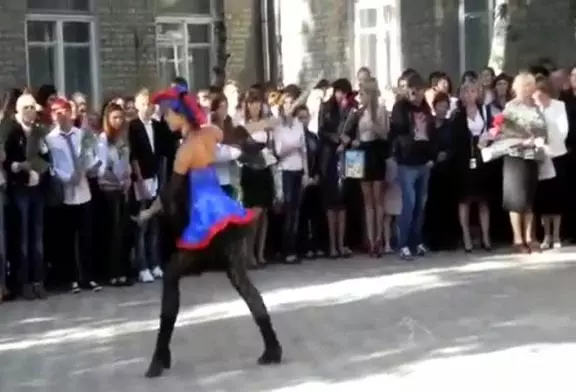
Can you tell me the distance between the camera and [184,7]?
76.4ft

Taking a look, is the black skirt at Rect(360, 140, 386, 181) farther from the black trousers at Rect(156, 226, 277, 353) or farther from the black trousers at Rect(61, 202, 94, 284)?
the black trousers at Rect(156, 226, 277, 353)

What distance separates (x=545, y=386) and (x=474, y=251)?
26.1 ft

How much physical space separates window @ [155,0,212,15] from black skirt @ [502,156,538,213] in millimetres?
7800

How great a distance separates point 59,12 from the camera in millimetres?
21172

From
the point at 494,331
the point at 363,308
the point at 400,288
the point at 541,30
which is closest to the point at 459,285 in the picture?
the point at 400,288

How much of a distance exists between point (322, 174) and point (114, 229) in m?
2.92

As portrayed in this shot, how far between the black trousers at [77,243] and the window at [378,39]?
950 cm

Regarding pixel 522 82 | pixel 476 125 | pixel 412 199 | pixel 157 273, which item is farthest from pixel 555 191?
pixel 157 273

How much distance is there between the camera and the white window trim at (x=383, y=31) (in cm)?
2409

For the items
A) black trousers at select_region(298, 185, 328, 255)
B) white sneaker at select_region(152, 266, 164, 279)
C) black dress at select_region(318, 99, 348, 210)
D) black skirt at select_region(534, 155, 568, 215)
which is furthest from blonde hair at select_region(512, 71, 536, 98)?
A: white sneaker at select_region(152, 266, 164, 279)

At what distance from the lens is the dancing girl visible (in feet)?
34.2

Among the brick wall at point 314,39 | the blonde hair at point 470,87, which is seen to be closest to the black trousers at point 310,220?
the blonde hair at point 470,87

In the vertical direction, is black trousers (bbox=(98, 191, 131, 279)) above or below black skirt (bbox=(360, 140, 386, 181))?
below

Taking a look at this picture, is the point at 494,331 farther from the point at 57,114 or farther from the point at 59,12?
the point at 59,12
